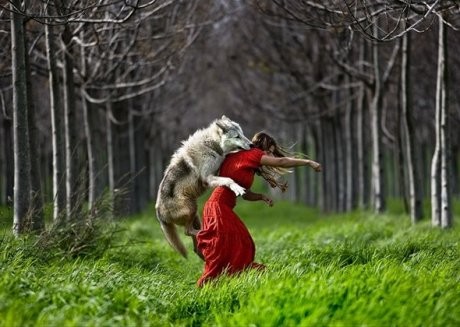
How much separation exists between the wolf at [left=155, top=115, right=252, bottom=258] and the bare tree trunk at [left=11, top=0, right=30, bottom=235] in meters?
1.82

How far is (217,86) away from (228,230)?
24.5 meters

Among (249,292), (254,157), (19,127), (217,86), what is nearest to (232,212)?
(254,157)

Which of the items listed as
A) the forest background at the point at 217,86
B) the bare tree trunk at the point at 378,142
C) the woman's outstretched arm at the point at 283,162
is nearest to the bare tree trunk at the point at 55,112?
the forest background at the point at 217,86

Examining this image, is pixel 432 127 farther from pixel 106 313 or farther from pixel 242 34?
pixel 106 313

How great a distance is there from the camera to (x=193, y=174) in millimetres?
8500

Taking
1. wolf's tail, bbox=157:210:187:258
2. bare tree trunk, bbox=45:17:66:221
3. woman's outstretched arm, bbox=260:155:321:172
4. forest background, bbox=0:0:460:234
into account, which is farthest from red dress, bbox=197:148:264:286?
bare tree trunk, bbox=45:17:66:221

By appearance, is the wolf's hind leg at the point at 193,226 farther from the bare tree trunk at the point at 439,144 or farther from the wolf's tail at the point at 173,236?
the bare tree trunk at the point at 439,144

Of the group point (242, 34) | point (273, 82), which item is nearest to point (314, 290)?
point (242, 34)

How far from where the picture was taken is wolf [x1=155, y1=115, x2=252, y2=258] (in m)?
8.12

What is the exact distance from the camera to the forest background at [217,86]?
31.3 ft

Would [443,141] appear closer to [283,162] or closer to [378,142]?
[378,142]

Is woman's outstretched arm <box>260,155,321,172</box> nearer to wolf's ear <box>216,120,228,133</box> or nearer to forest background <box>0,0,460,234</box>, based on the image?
wolf's ear <box>216,120,228,133</box>

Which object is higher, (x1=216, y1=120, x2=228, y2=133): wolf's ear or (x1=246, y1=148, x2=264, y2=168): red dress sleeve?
(x1=216, y1=120, x2=228, y2=133): wolf's ear

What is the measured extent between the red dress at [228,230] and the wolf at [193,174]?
0.15 metres
